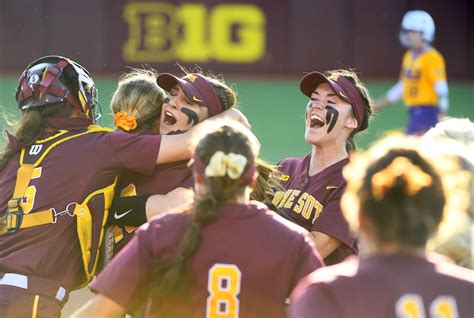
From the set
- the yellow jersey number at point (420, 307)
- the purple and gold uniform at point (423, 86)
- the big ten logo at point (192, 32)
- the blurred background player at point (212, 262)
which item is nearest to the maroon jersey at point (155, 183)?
the blurred background player at point (212, 262)

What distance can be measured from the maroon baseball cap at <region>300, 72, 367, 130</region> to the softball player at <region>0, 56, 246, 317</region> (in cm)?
78

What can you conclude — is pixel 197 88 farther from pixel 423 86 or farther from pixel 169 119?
pixel 423 86

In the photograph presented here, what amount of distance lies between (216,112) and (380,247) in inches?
89.6

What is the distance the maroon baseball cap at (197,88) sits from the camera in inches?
193

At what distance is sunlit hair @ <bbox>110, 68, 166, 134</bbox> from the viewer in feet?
16.2

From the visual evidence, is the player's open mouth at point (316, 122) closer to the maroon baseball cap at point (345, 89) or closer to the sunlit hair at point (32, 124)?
the maroon baseball cap at point (345, 89)

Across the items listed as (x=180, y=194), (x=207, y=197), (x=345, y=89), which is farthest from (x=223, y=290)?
(x=345, y=89)

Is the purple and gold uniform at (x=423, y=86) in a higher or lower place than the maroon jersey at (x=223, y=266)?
lower

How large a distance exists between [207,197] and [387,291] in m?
0.84

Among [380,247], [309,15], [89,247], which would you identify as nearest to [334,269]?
[380,247]

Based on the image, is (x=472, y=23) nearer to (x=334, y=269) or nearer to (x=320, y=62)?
(x=320, y=62)

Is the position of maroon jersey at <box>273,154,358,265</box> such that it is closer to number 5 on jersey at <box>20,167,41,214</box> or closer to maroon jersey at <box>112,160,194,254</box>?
maroon jersey at <box>112,160,194,254</box>

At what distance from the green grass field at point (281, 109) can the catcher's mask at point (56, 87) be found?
8.08 meters

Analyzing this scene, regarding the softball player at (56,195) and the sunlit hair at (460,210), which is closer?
the sunlit hair at (460,210)
